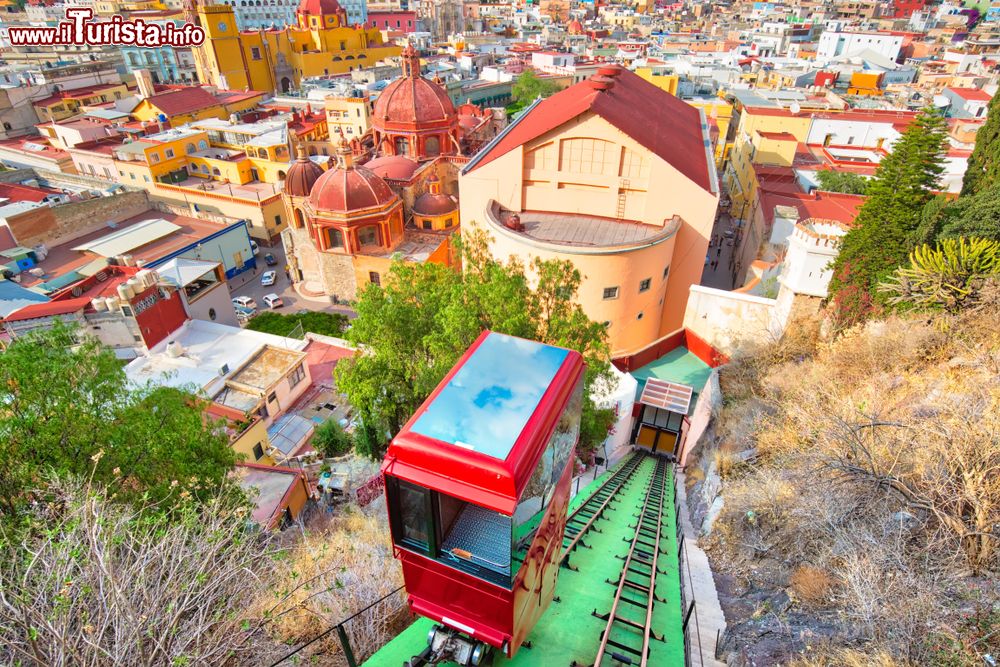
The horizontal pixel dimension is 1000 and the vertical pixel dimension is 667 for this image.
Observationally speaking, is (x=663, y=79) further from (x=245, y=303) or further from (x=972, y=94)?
(x=245, y=303)

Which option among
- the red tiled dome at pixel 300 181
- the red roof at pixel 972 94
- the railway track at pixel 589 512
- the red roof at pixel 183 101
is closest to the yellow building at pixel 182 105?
the red roof at pixel 183 101

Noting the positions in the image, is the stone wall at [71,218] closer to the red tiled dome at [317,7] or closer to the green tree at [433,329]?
the green tree at [433,329]

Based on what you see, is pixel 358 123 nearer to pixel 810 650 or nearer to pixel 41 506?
pixel 41 506

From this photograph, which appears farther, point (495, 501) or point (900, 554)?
point (900, 554)

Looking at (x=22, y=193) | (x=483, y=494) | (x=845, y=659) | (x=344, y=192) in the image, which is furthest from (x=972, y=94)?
(x=22, y=193)

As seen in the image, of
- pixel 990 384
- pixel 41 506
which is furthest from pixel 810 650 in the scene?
pixel 41 506

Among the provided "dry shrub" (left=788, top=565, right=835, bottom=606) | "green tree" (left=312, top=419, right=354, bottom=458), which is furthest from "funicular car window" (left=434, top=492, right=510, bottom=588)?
"green tree" (left=312, top=419, right=354, bottom=458)

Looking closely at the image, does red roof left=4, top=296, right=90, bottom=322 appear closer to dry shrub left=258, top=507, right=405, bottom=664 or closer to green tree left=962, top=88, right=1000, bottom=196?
dry shrub left=258, top=507, right=405, bottom=664

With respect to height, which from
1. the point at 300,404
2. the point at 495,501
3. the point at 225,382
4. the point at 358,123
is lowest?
the point at 300,404
